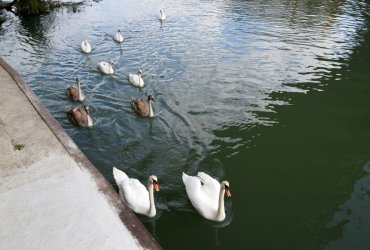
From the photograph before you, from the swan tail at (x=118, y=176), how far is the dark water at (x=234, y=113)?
25.2 inches

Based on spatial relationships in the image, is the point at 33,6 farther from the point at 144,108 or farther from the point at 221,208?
the point at 221,208

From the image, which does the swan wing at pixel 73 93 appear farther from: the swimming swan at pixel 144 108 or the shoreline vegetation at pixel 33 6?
the shoreline vegetation at pixel 33 6

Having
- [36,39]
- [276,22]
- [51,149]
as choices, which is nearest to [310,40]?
[276,22]

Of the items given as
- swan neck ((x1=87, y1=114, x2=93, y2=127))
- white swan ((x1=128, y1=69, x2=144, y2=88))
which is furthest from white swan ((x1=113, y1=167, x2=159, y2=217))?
white swan ((x1=128, y1=69, x2=144, y2=88))

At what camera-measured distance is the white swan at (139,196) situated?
22.8 feet

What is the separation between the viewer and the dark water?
7.32 meters

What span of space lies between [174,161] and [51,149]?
3.02m

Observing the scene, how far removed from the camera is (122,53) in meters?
16.5

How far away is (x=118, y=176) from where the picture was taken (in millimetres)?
7859

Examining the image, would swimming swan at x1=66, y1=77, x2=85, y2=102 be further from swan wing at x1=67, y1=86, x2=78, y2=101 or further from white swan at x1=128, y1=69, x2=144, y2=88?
white swan at x1=128, y1=69, x2=144, y2=88

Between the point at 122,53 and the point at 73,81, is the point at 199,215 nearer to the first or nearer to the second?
the point at 73,81

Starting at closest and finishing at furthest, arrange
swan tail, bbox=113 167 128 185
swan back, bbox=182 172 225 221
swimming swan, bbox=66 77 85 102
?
swan back, bbox=182 172 225 221, swan tail, bbox=113 167 128 185, swimming swan, bbox=66 77 85 102

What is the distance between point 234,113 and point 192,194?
464 centimetres

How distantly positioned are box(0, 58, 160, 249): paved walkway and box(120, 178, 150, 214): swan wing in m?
0.92
